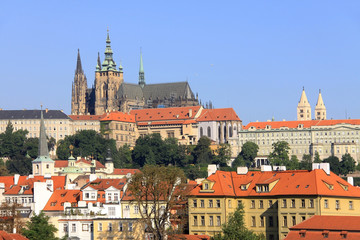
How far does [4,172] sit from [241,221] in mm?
112398

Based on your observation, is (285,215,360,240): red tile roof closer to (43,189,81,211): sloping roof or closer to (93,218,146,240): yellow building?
(93,218,146,240): yellow building

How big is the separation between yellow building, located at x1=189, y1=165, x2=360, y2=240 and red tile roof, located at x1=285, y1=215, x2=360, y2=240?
19.3 ft

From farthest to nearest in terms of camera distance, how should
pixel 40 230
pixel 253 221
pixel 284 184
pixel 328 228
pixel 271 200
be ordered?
pixel 253 221
pixel 284 184
pixel 271 200
pixel 40 230
pixel 328 228

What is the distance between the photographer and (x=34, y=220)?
80250 millimetres

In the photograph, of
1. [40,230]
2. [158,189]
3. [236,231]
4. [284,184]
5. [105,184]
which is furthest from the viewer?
[105,184]

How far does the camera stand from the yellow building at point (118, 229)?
7756 centimetres

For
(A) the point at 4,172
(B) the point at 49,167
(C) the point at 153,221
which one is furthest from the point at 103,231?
(A) the point at 4,172

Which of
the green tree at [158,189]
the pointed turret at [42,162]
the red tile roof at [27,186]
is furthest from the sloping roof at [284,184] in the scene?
the pointed turret at [42,162]

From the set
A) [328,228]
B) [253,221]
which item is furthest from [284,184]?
[328,228]

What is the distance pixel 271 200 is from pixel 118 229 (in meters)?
12.0

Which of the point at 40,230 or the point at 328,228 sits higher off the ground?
the point at 328,228

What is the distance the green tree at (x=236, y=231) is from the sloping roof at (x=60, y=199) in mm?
19146

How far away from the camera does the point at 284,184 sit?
269 ft

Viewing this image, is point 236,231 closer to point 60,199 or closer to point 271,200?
point 271,200
